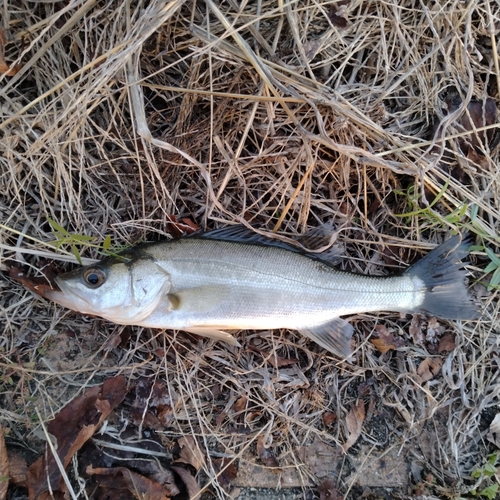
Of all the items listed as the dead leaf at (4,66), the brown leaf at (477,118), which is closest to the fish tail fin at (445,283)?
the brown leaf at (477,118)

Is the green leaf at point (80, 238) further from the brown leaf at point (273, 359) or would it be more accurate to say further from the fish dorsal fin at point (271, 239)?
the brown leaf at point (273, 359)

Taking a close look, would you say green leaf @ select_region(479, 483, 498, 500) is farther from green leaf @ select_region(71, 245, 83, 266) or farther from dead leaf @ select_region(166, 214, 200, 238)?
green leaf @ select_region(71, 245, 83, 266)

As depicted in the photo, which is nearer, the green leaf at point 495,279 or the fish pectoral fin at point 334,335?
the fish pectoral fin at point 334,335

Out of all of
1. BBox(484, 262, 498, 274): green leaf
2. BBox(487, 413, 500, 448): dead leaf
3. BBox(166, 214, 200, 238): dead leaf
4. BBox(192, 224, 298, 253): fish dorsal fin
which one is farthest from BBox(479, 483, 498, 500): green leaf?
BBox(166, 214, 200, 238): dead leaf

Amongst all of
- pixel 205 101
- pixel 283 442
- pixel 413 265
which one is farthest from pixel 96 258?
pixel 413 265

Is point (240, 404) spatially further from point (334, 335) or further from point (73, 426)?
point (73, 426)

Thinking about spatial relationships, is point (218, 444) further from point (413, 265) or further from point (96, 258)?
point (413, 265)
